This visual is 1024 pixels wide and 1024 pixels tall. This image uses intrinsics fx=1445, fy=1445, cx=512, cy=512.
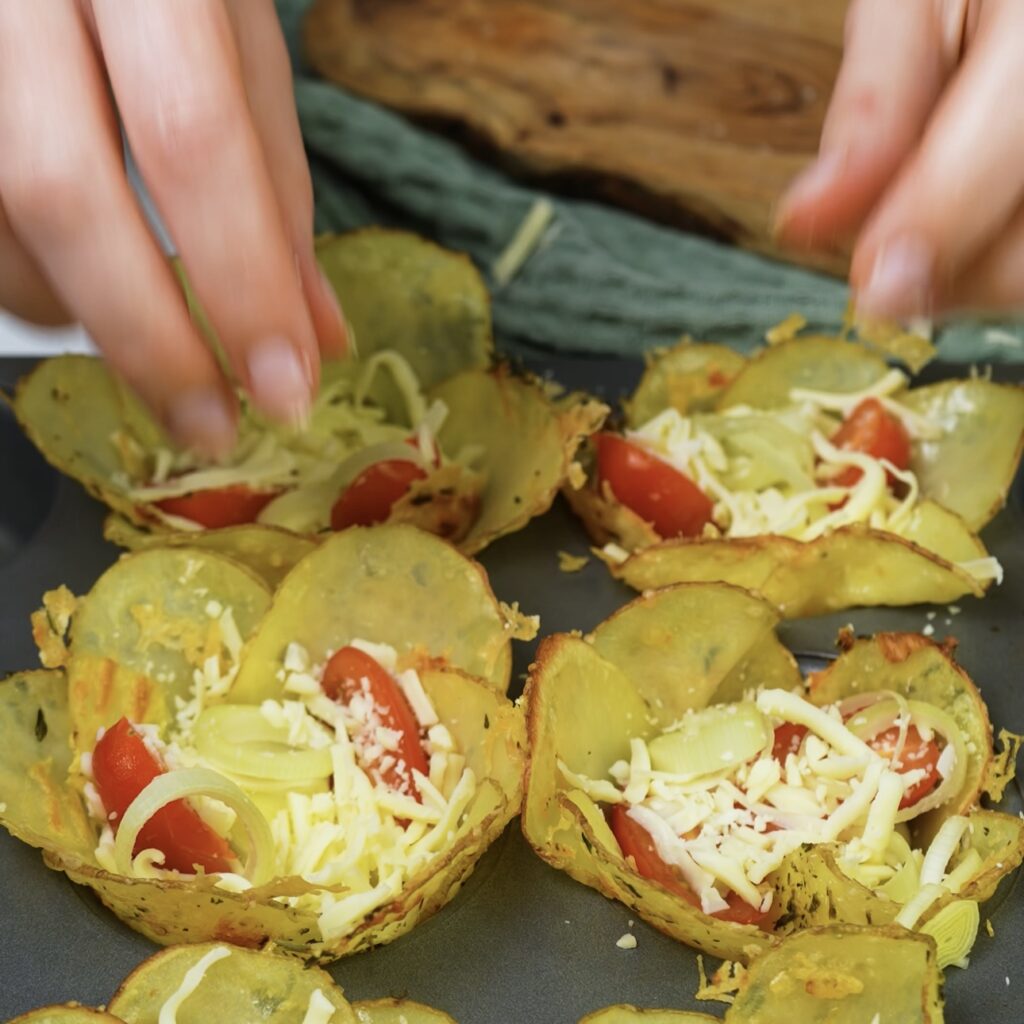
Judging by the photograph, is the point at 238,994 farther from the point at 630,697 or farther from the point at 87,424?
the point at 87,424

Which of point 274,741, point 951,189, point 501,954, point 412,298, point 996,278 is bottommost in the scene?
point 501,954

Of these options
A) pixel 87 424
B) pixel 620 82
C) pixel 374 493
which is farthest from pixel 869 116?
pixel 620 82

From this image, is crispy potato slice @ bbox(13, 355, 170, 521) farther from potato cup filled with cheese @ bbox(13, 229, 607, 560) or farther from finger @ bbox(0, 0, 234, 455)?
finger @ bbox(0, 0, 234, 455)

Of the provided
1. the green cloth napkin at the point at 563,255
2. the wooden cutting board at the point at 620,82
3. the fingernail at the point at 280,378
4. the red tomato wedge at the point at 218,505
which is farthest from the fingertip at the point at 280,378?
the wooden cutting board at the point at 620,82

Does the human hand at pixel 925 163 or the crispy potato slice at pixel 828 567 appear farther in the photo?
the crispy potato slice at pixel 828 567

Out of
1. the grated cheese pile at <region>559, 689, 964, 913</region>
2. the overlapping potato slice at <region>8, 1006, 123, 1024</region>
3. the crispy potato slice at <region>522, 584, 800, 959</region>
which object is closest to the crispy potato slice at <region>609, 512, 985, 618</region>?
the crispy potato slice at <region>522, 584, 800, 959</region>

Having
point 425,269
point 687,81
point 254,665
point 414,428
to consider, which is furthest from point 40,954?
point 687,81

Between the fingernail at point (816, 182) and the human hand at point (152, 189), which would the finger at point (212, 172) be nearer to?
the human hand at point (152, 189)

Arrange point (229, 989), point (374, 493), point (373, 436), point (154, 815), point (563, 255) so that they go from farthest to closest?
point (563, 255) < point (373, 436) < point (374, 493) < point (154, 815) < point (229, 989)
